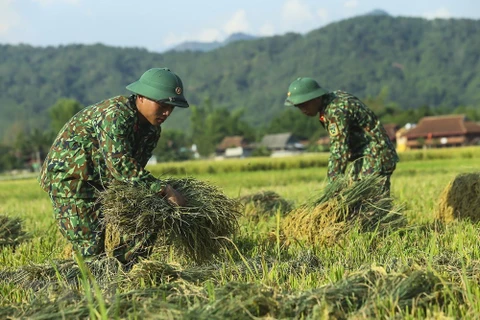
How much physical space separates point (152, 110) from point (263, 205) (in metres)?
3.68

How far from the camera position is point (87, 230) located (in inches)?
163

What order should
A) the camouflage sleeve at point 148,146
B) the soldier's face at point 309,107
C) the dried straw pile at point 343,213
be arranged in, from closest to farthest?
1. the camouflage sleeve at point 148,146
2. the dried straw pile at point 343,213
3. the soldier's face at point 309,107

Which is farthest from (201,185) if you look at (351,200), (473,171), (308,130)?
(308,130)

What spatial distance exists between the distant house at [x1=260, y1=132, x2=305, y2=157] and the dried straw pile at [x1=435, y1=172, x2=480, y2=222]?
264 ft

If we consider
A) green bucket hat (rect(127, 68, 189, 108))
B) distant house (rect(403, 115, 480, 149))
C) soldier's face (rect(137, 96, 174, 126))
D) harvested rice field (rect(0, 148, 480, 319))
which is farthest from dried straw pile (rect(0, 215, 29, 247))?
distant house (rect(403, 115, 480, 149))

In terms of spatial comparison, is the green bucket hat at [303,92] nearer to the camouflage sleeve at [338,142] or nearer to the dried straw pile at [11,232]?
the camouflage sleeve at [338,142]

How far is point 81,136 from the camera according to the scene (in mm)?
4164

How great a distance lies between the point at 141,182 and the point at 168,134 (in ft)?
285

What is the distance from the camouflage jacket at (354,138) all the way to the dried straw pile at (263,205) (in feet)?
4.51

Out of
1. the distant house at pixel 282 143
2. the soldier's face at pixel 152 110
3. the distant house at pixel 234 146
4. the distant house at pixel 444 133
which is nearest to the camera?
the soldier's face at pixel 152 110

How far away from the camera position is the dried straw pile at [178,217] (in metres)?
3.80

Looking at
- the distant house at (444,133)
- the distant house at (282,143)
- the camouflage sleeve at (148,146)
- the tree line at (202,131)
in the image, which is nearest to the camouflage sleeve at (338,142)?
the camouflage sleeve at (148,146)

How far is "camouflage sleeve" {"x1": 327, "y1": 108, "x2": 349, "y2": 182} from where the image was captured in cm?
543

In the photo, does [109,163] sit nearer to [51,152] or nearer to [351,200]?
[51,152]
